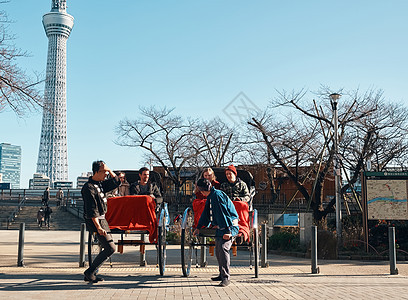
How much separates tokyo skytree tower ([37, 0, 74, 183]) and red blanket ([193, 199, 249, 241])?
156953 mm

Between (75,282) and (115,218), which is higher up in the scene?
(115,218)

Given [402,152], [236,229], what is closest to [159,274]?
[236,229]

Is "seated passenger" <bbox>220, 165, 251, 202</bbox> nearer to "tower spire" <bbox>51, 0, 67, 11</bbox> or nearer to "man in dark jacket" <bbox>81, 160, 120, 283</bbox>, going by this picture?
"man in dark jacket" <bbox>81, 160, 120, 283</bbox>

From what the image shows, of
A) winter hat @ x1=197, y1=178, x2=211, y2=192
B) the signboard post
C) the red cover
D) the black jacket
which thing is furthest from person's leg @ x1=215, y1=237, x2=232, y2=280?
the signboard post

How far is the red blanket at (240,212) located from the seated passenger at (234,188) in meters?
0.36

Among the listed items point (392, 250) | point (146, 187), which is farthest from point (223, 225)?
point (392, 250)

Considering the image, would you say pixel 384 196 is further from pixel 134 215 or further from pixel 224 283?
pixel 134 215

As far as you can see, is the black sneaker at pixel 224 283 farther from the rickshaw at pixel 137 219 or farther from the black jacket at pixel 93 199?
the black jacket at pixel 93 199

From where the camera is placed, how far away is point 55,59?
158875 mm

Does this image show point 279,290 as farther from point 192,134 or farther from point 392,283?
point 192,134

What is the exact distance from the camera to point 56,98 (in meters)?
160

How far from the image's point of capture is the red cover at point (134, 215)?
856 centimetres

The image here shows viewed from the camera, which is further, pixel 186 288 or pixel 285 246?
pixel 285 246

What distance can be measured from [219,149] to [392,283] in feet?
96.2
